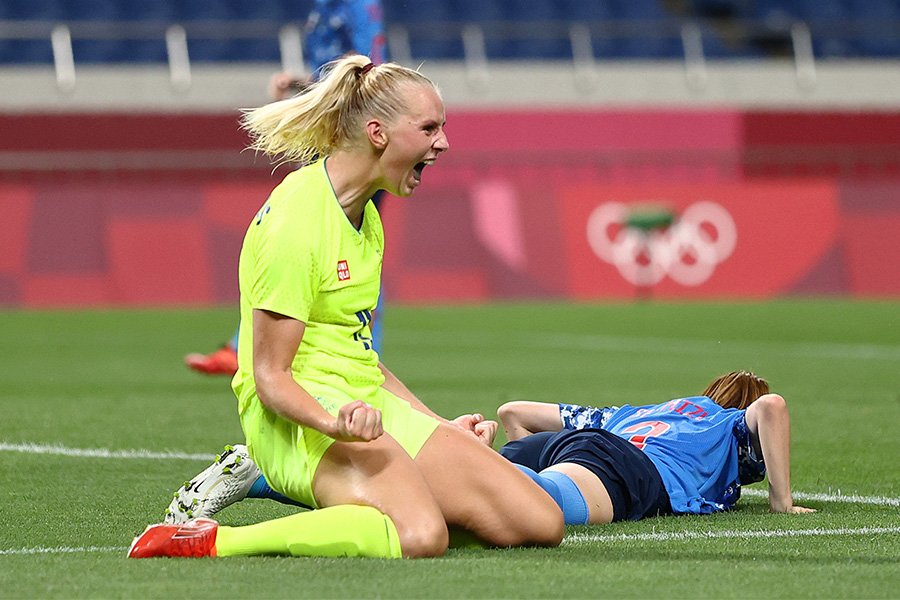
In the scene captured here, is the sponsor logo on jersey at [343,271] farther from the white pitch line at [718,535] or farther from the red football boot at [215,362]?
the red football boot at [215,362]

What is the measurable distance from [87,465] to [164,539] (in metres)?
2.10

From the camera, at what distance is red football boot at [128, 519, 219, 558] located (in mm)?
3842

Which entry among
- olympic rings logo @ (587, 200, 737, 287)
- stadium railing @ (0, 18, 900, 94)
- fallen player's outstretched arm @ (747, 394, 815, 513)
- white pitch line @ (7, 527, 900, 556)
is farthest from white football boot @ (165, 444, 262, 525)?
stadium railing @ (0, 18, 900, 94)

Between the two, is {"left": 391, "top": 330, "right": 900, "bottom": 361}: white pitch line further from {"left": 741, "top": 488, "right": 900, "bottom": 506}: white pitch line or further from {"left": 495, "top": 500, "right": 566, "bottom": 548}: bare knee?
{"left": 495, "top": 500, "right": 566, "bottom": 548}: bare knee

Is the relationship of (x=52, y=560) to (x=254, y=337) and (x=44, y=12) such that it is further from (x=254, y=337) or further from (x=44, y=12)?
(x=44, y=12)

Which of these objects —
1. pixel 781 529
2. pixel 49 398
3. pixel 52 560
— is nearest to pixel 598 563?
pixel 781 529

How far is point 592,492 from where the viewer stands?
4.63m

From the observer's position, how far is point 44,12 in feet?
71.9

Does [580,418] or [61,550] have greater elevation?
[580,418]

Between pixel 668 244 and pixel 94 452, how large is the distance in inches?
496

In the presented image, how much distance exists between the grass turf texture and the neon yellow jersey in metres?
0.57

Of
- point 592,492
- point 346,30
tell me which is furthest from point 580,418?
point 346,30

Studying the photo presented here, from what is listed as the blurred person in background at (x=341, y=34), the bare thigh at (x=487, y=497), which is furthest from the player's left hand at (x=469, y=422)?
the blurred person in background at (x=341, y=34)

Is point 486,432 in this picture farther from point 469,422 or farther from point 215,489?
point 215,489
